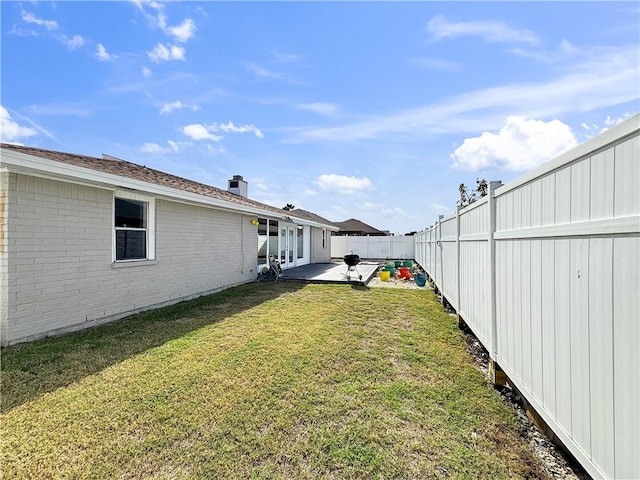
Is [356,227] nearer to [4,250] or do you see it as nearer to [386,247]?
[386,247]

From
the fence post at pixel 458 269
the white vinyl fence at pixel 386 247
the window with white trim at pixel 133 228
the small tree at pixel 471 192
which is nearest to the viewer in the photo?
the fence post at pixel 458 269

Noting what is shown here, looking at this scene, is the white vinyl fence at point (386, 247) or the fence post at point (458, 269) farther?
the white vinyl fence at point (386, 247)

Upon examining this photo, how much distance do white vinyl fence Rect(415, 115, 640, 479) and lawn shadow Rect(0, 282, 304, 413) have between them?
448 centimetres

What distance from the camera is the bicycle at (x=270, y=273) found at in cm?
1195

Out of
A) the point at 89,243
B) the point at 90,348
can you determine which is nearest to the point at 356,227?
the point at 89,243

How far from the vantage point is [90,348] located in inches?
176

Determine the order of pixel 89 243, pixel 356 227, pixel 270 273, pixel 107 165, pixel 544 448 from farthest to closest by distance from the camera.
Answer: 1. pixel 356 227
2. pixel 270 273
3. pixel 107 165
4. pixel 89 243
5. pixel 544 448

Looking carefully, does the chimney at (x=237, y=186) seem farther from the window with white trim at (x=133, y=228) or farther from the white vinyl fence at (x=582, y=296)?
the white vinyl fence at (x=582, y=296)

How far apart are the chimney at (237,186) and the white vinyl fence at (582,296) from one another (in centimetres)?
1508

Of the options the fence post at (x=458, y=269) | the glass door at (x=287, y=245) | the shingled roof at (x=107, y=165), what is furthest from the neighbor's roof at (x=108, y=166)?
the fence post at (x=458, y=269)

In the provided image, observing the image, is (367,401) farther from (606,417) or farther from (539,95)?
(539,95)

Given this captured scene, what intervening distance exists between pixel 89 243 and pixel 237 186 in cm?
1164

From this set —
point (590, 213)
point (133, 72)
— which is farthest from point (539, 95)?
point (133, 72)

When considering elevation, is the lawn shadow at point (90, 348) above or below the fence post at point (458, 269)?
below
